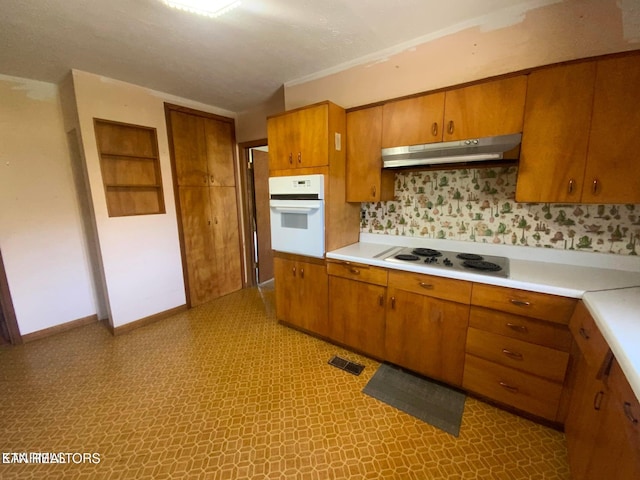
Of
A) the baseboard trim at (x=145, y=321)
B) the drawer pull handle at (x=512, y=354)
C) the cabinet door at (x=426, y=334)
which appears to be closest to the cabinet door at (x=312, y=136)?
the cabinet door at (x=426, y=334)

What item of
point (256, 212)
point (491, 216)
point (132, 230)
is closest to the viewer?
point (491, 216)

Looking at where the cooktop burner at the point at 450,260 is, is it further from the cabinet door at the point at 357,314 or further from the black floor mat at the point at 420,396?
the black floor mat at the point at 420,396

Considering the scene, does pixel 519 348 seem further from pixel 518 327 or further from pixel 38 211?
pixel 38 211

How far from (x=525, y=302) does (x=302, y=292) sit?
5.68ft

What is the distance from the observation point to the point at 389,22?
184 centimetres

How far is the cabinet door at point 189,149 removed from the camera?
308 cm

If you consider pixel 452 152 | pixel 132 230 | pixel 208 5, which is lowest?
pixel 132 230

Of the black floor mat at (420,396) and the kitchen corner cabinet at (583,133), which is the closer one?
the kitchen corner cabinet at (583,133)

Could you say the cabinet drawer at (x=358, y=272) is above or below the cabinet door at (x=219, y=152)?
below

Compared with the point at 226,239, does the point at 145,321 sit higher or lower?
lower

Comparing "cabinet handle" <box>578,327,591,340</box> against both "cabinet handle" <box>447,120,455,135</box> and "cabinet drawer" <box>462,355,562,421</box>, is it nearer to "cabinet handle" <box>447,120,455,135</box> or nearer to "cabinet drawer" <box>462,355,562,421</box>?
"cabinet drawer" <box>462,355,562,421</box>

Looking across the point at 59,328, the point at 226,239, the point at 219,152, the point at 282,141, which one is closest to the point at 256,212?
the point at 226,239

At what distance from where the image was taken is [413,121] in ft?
6.50

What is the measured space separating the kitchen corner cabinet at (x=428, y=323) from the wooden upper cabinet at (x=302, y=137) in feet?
3.85
